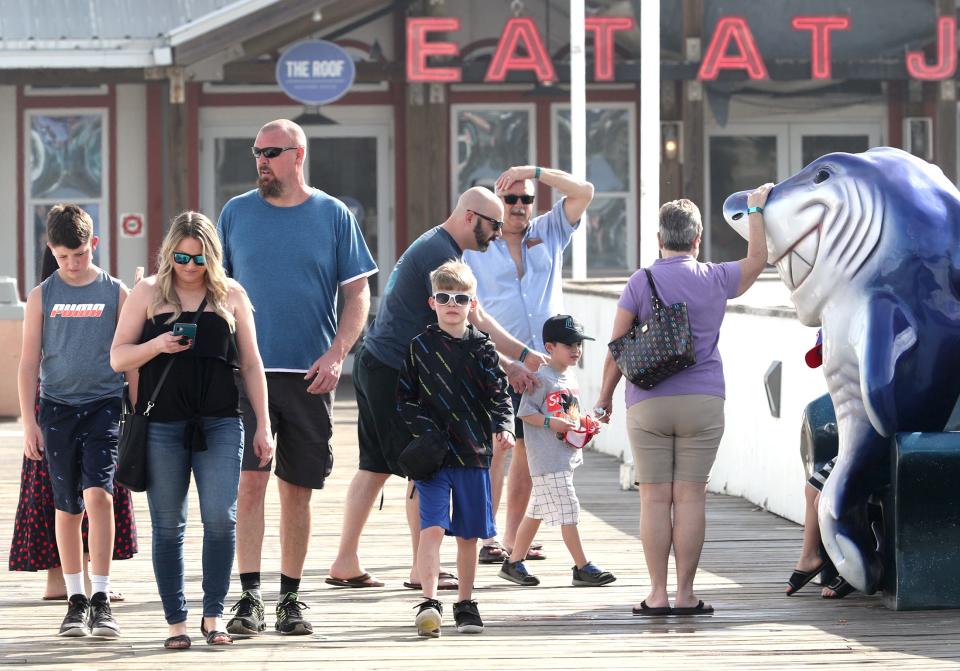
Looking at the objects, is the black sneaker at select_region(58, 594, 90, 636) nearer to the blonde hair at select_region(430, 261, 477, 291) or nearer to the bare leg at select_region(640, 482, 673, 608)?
the blonde hair at select_region(430, 261, 477, 291)

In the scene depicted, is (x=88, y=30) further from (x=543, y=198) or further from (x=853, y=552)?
(x=853, y=552)

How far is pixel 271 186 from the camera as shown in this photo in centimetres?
696

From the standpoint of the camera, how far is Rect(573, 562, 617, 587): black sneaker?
7.72 m

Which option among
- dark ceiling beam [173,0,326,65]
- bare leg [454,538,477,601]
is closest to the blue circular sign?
A: dark ceiling beam [173,0,326,65]

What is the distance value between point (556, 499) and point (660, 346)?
42.8 inches

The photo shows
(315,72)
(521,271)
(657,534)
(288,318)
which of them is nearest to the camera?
(288,318)

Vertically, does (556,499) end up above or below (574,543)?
above

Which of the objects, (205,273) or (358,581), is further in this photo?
(358,581)

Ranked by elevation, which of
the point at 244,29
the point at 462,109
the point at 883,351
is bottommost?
the point at 883,351

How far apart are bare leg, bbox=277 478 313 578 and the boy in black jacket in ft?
1.67

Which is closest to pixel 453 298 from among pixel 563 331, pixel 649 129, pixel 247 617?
pixel 563 331

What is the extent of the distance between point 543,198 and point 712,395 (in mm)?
12880

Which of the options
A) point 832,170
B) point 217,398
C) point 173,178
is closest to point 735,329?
point 832,170

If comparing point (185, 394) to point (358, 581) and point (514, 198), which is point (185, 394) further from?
point (514, 198)
